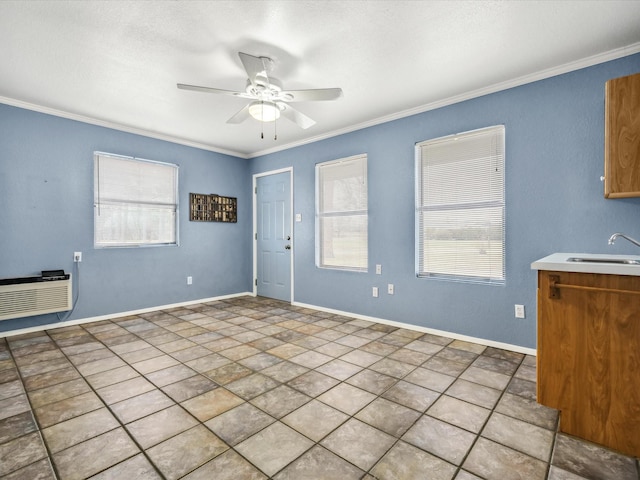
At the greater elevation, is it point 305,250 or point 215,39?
point 215,39

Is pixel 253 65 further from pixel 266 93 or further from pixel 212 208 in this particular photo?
pixel 212 208

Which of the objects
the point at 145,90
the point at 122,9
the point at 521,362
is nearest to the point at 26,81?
the point at 145,90

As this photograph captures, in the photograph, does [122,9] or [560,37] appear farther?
[560,37]

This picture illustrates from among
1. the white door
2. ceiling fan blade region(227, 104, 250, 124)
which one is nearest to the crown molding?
the white door

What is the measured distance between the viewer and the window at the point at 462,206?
10.2 feet

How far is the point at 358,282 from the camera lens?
4.19m

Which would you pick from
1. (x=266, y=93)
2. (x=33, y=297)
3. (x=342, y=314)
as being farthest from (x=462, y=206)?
(x=33, y=297)

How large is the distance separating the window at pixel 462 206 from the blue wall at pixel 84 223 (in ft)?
11.2

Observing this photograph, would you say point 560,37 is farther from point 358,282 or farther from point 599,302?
point 358,282

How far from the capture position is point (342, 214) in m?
4.39

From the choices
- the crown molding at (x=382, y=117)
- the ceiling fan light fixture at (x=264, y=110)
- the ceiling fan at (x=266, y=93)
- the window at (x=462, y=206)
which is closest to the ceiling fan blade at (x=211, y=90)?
the ceiling fan at (x=266, y=93)

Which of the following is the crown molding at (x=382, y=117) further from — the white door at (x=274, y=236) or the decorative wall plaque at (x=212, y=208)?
the decorative wall plaque at (x=212, y=208)

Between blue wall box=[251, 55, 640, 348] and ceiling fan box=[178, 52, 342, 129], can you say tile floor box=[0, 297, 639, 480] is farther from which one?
ceiling fan box=[178, 52, 342, 129]

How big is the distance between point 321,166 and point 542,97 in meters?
2.69
